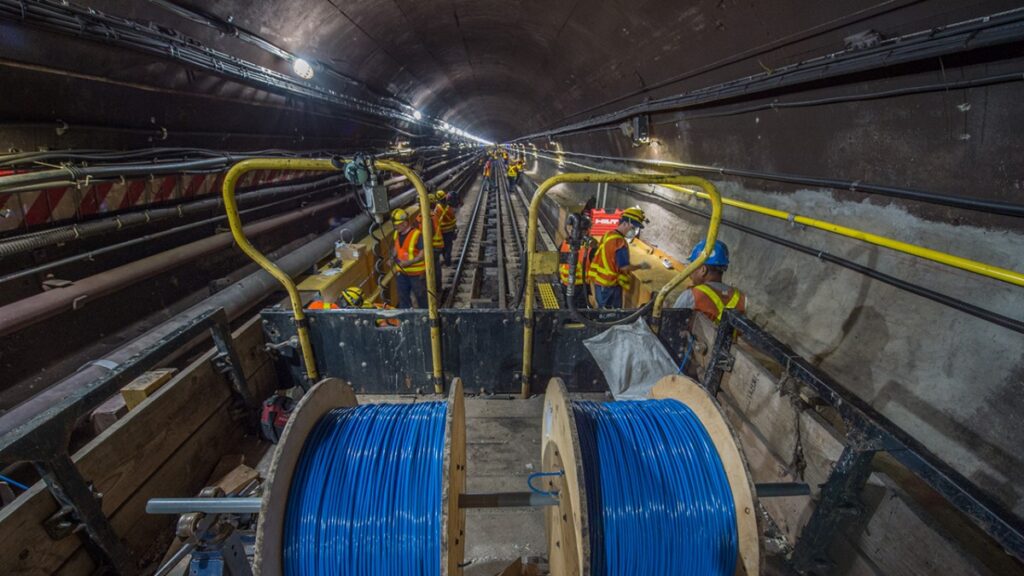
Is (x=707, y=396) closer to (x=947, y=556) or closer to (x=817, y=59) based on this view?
(x=947, y=556)

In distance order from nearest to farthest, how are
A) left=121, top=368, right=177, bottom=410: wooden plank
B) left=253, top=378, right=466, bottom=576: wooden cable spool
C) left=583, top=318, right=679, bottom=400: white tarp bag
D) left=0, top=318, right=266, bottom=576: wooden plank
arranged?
left=253, top=378, right=466, bottom=576: wooden cable spool < left=0, top=318, right=266, bottom=576: wooden plank < left=121, top=368, right=177, bottom=410: wooden plank < left=583, top=318, right=679, bottom=400: white tarp bag

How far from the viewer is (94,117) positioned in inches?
196

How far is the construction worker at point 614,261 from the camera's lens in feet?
18.1

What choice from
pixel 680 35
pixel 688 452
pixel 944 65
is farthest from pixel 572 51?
pixel 688 452

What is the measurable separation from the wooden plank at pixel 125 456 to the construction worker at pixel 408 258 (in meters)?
3.08

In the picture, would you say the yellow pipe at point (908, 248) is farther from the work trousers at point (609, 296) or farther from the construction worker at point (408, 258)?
the construction worker at point (408, 258)

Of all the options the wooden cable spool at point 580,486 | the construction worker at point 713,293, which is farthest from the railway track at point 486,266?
the wooden cable spool at point 580,486

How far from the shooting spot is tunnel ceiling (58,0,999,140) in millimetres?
4078

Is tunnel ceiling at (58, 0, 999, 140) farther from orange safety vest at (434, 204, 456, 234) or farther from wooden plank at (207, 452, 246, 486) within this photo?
wooden plank at (207, 452, 246, 486)

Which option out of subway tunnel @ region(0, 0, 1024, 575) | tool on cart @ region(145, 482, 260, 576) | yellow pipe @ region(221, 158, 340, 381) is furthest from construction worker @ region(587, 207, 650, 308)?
tool on cart @ region(145, 482, 260, 576)

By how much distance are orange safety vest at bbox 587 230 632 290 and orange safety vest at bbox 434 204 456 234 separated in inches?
149

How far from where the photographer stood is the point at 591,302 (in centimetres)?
738

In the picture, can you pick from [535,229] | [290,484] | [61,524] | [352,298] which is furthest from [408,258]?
[61,524]

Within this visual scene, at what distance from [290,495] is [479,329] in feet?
6.69
